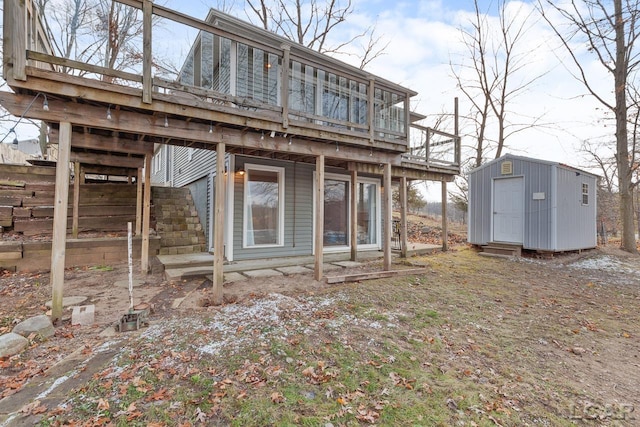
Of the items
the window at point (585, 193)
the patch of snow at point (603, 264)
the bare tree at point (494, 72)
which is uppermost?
the bare tree at point (494, 72)

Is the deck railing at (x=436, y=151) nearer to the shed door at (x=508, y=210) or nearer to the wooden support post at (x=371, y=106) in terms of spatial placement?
the shed door at (x=508, y=210)

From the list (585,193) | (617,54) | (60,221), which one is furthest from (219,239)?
(617,54)

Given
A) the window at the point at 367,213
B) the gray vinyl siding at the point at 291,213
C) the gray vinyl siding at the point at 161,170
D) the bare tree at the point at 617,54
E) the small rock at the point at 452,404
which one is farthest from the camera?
the gray vinyl siding at the point at 161,170

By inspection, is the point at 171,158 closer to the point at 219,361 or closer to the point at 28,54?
the point at 28,54

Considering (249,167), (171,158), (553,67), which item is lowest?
(249,167)

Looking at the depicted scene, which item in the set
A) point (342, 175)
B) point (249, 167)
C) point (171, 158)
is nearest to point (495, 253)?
point (342, 175)

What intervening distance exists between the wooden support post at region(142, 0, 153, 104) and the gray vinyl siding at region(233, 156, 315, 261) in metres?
3.25

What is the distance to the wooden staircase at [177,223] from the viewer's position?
777 cm

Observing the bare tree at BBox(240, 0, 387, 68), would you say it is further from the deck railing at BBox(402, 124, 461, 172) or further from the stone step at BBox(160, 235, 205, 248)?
the stone step at BBox(160, 235, 205, 248)

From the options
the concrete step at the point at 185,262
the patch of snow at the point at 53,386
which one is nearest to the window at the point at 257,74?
the concrete step at the point at 185,262

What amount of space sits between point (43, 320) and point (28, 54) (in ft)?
9.90

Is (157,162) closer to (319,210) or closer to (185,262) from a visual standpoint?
(185,262)

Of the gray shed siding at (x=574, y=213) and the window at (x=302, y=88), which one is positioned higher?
the window at (x=302, y=88)

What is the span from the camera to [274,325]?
12.2 feet
